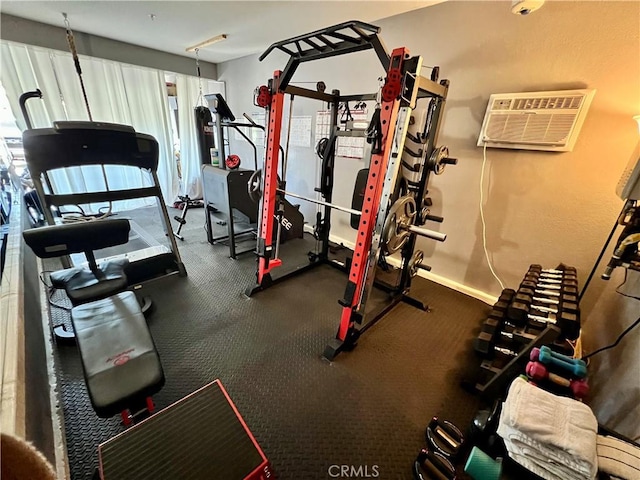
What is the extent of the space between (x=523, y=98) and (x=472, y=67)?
489 mm

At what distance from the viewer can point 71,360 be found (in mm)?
1574

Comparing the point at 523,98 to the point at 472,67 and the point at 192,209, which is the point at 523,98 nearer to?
the point at 472,67

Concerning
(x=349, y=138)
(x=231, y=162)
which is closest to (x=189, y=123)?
(x=231, y=162)

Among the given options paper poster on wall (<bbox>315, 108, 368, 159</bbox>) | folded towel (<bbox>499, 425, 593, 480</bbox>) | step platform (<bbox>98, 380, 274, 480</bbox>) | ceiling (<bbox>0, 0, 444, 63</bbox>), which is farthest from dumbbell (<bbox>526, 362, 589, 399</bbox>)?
ceiling (<bbox>0, 0, 444, 63</bbox>)

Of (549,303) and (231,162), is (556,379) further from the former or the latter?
(231,162)

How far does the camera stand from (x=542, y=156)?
1.93 metres

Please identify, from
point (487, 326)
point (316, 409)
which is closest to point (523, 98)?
point (487, 326)

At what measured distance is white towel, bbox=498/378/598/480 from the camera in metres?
0.77

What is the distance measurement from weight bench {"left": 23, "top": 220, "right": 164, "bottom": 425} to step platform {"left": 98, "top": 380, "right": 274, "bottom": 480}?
0.39ft

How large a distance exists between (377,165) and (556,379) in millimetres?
1207

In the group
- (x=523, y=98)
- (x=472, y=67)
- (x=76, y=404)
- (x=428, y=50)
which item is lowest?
(x=76, y=404)

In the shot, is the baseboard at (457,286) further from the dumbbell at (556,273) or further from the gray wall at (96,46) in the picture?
the gray wall at (96,46)

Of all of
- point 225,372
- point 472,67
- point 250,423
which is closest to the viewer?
point 250,423

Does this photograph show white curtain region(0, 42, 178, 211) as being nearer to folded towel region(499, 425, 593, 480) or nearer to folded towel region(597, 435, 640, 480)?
folded towel region(499, 425, 593, 480)
